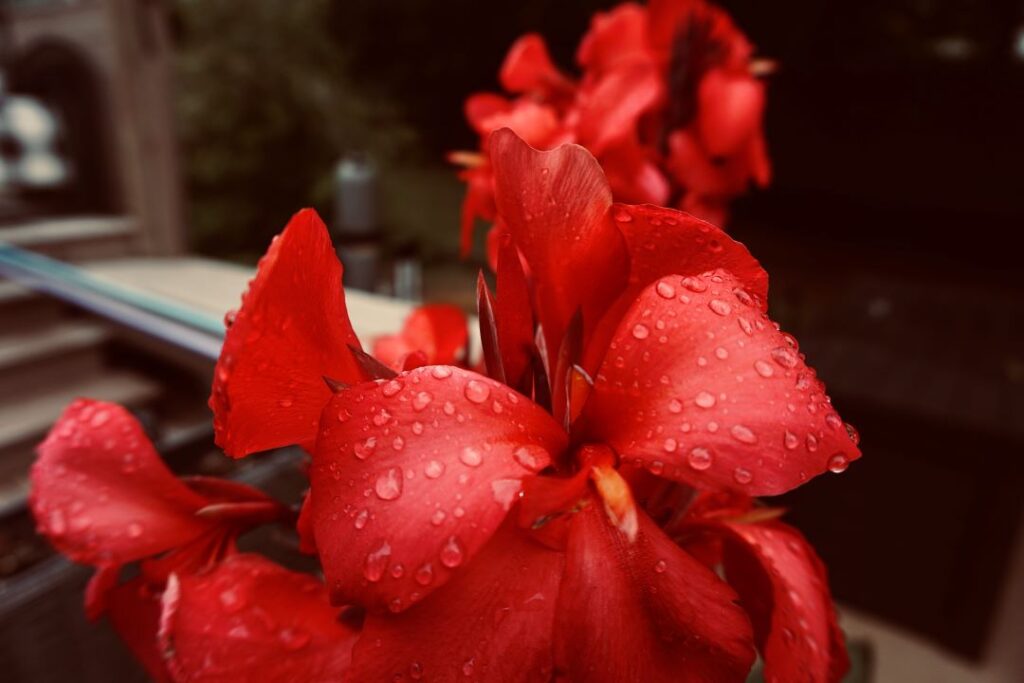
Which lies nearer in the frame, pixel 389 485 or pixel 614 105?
pixel 389 485

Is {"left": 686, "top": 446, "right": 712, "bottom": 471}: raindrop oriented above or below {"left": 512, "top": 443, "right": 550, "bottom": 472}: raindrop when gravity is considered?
above

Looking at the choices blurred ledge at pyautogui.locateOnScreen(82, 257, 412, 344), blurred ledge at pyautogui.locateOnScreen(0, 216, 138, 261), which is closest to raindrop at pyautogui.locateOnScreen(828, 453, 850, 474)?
blurred ledge at pyautogui.locateOnScreen(82, 257, 412, 344)

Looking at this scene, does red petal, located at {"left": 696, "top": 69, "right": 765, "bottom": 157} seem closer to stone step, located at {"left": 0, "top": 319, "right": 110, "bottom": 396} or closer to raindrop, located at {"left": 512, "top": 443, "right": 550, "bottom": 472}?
Answer: raindrop, located at {"left": 512, "top": 443, "right": 550, "bottom": 472}

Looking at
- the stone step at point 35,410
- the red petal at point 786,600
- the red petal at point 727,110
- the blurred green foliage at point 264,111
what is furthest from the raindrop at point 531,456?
the blurred green foliage at point 264,111

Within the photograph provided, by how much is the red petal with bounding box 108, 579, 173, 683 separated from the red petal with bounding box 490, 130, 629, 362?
0.22 metres

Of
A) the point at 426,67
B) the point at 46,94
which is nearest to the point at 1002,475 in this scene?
the point at 426,67

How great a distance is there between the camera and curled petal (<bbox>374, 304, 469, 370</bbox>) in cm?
37

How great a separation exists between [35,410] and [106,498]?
2455 mm

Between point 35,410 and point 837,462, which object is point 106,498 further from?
point 35,410

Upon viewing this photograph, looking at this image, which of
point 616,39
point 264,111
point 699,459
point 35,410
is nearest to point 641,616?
point 699,459

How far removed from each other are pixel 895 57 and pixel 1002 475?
165 cm

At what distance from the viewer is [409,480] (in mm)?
184

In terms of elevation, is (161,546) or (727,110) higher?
(727,110)

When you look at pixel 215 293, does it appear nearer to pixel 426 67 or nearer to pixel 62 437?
pixel 62 437
